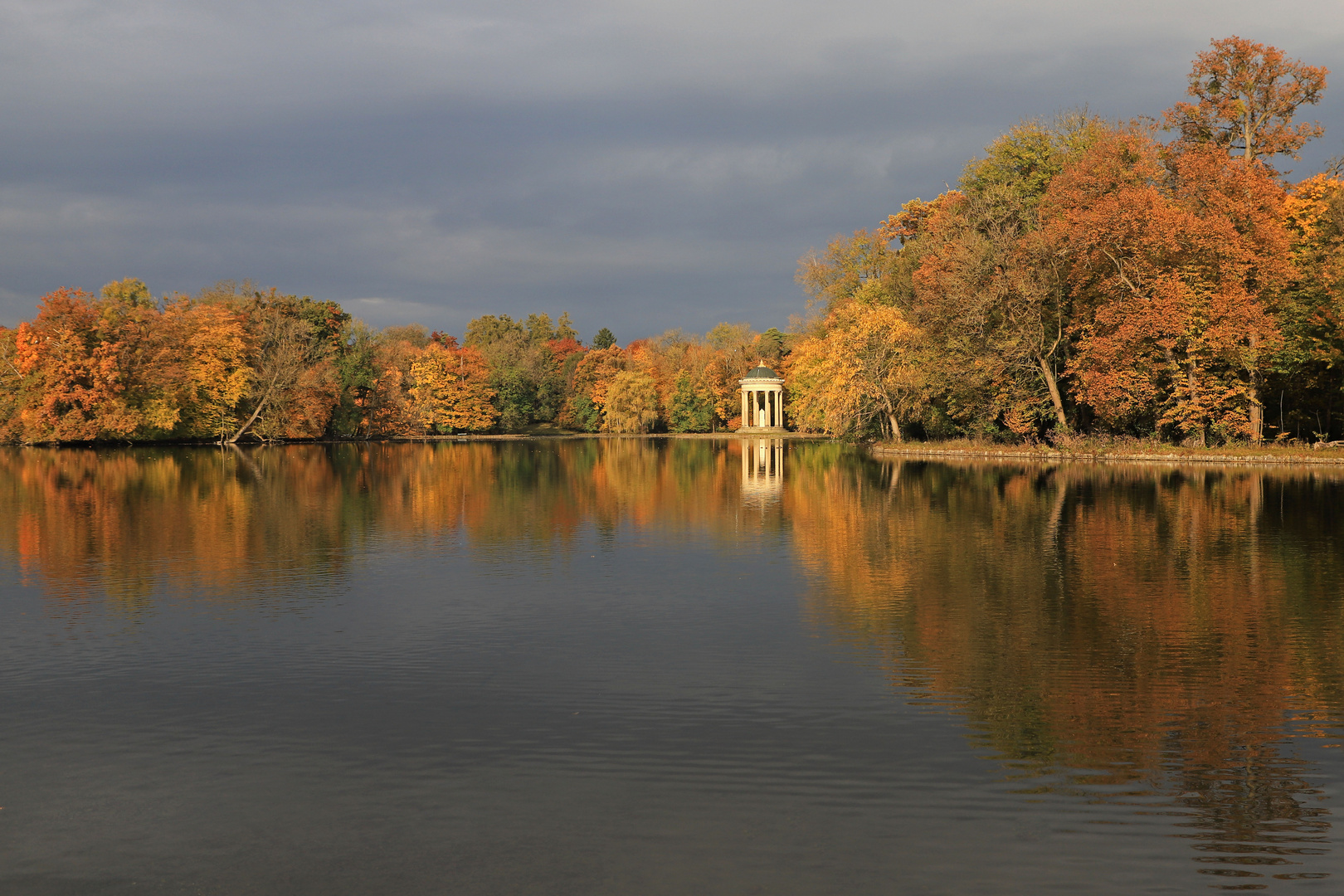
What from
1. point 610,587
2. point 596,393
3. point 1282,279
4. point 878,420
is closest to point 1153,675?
point 610,587

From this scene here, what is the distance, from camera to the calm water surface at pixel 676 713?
20.0ft

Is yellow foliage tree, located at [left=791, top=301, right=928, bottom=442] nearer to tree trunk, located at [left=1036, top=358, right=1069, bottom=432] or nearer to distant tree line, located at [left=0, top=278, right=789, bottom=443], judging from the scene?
tree trunk, located at [left=1036, top=358, right=1069, bottom=432]

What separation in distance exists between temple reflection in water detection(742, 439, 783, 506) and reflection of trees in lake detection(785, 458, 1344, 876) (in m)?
4.66

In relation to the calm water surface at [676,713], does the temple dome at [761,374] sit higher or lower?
higher

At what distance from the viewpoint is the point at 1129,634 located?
38.6 ft

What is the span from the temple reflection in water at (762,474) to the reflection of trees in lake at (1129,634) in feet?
15.3

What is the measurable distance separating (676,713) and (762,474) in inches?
1319

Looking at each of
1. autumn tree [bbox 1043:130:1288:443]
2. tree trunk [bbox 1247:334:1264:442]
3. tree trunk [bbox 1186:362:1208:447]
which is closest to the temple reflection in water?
autumn tree [bbox 1043:130:1288:443]

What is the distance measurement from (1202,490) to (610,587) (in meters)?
22.9

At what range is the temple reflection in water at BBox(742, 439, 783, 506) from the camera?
3092cm

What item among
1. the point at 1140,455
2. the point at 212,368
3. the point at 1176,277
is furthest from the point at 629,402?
the point at 1176,277

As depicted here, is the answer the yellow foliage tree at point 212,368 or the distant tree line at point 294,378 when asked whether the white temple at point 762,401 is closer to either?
the distant tree line at point 294,378

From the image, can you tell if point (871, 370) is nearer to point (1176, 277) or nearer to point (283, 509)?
point (1176, 277)

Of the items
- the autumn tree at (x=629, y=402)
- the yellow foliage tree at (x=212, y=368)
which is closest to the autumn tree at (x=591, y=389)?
the autumn tree at (x=629, y=402)
